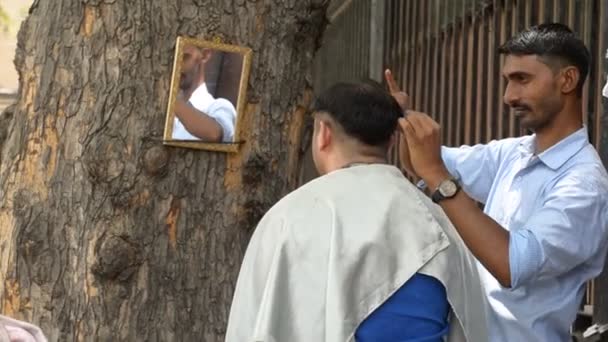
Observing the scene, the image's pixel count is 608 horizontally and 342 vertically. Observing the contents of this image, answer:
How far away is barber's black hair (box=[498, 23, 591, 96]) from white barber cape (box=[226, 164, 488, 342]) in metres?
0.73

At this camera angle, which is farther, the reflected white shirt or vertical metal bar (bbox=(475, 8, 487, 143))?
vertical metal bar (bbox=(475, 8, 487, 143))

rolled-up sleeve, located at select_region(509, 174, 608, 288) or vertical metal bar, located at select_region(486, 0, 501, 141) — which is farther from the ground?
vertical metal bar, located at select_region(486, 0, 501, 141)

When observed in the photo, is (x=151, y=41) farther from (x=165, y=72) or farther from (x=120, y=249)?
(x=120, y=249)

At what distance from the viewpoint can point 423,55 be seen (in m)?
7.96

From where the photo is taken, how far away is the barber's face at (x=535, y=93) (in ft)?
12.4

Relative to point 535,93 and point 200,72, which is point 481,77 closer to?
point 535,93

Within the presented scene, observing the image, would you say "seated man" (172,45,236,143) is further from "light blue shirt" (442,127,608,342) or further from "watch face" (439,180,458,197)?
"light blue shirt" (442,127,608,342)

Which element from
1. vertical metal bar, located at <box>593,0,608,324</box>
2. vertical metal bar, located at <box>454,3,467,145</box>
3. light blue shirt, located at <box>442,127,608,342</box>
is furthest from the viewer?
vertical metal bar, located at <box>454,3,467,145</box>

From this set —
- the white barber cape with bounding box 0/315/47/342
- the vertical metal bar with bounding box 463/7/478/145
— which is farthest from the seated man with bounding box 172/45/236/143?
the vertical metal bar with bounding box 463/7/478/145

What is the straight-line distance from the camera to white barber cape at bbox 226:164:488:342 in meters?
3.22

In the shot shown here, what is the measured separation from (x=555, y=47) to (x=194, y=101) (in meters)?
1.02

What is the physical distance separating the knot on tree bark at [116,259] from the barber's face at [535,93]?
1143mm

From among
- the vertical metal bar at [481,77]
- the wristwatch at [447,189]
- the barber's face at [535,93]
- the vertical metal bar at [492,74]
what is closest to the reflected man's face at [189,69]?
the wristwatch at [447,189]

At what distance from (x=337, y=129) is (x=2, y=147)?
119 centimetres
